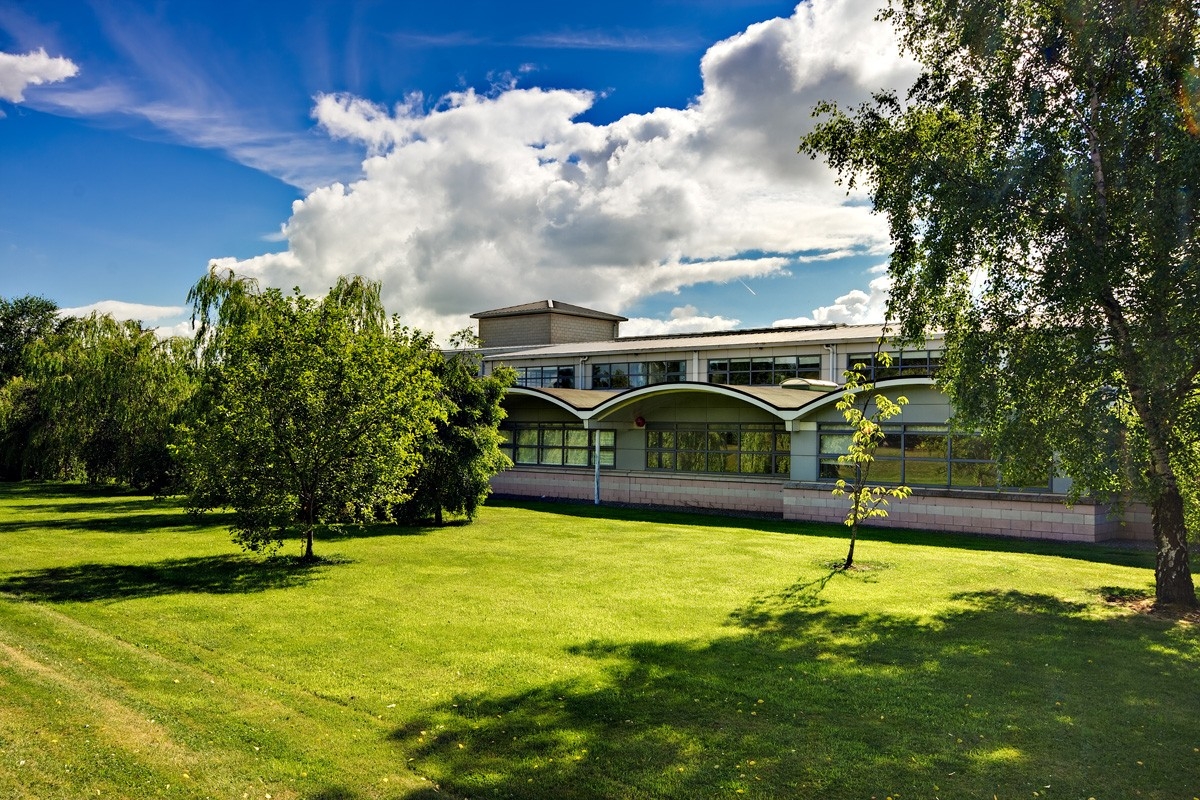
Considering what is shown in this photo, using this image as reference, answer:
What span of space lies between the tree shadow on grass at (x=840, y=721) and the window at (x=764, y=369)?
23.6m

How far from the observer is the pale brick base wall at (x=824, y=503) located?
66.8 ft

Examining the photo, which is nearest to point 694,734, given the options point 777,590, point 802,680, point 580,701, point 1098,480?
point 580,701

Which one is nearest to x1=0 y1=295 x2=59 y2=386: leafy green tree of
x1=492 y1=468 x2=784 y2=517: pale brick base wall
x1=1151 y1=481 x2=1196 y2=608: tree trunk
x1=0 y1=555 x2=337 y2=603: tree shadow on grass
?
x1=492 y1=468 x2=784 y2=517: pale brick base wall

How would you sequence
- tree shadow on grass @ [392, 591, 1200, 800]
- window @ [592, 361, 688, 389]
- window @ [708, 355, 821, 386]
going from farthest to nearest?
window @ [592, 361, 688, 389], window @ [708, 355, 821, 386], tree shadow on grass @ [392, 591, 1200, 800]

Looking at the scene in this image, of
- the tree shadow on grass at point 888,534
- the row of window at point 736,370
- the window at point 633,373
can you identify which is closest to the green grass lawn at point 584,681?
the tree shadow on grass at point 888,534

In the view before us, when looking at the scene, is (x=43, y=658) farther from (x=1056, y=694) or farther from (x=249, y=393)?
(x=1056, y=694)

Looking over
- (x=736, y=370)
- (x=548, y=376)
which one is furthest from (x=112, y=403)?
(x=736, y=370)

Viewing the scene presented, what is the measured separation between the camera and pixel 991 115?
1290 centimetres

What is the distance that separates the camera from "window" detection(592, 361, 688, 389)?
127 ft

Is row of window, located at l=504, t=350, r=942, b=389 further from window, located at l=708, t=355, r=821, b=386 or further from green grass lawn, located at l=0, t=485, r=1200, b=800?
green grass lawn, located at l=0, t=485, r=1200, b=800

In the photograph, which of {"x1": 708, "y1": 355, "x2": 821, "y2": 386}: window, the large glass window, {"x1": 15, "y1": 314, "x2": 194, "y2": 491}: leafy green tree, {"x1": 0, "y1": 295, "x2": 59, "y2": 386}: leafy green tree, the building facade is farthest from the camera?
{"x1": 0, "y1": 295, "x2": 59, "y2": 386}: leafy green tree

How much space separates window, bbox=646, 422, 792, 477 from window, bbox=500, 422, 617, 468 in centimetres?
198

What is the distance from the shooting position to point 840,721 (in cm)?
738

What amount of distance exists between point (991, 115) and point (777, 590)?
8507mm
